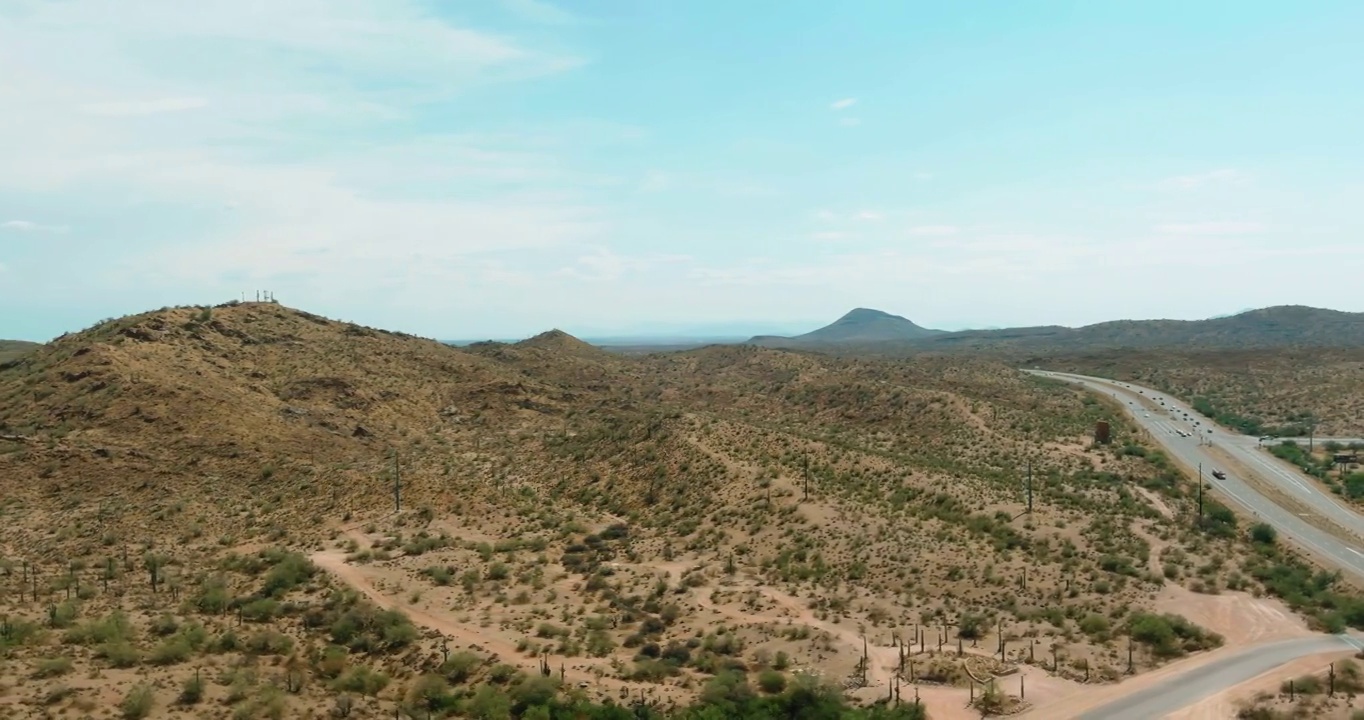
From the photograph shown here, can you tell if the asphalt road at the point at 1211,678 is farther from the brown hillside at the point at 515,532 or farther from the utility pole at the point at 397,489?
the utility pole at the point at 397,489

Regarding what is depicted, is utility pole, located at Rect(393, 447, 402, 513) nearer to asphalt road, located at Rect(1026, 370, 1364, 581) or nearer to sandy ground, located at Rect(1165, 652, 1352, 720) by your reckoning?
sandy ground, located at Rect(1165, 652, 1352, 720)

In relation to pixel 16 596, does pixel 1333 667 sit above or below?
below

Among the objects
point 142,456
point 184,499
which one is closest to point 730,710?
point 184,499

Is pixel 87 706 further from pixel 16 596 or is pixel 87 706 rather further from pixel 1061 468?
pixel 1061 468

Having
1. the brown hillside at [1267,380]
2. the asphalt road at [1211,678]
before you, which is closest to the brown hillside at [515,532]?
the asphalt road at [1211,678]

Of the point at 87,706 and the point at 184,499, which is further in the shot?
the point at 184,499
